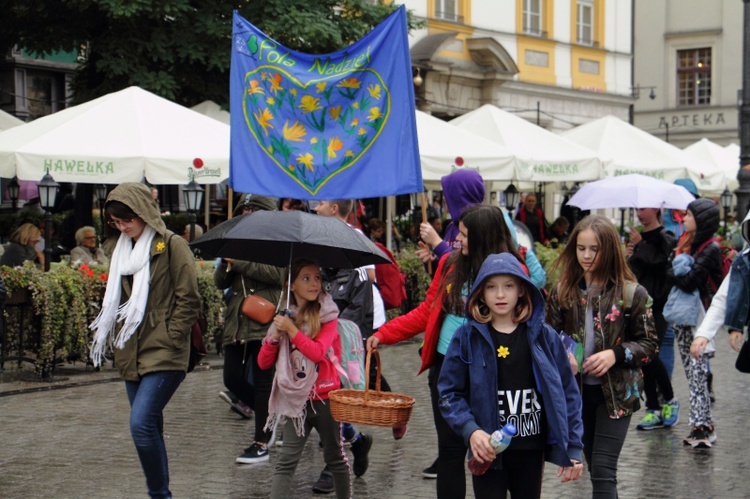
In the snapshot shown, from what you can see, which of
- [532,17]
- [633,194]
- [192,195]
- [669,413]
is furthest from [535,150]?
[532,17]

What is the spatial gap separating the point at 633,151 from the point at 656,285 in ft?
40.9

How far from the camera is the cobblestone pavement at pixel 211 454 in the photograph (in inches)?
292

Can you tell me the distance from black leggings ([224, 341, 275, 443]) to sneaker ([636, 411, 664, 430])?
3.01 m

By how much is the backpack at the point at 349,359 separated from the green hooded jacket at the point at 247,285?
163 cm

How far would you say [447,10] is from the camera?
2927 centimetres

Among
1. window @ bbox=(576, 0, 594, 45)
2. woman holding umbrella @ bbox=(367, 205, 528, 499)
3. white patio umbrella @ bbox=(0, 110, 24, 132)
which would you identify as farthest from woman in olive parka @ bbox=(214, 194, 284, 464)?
window @ bbox=(576, 0, 594, 45)

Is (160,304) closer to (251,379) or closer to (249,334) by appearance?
(249,334)

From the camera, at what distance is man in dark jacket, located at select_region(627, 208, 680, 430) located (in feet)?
31.2

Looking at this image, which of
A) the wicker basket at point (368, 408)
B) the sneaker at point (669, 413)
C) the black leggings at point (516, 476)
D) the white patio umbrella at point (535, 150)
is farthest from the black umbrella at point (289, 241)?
the white patio umbrella at point (535, 150)

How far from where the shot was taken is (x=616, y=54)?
116 feet

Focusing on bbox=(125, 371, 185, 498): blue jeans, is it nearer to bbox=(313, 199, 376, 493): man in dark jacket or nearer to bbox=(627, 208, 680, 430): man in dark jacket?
bbox=(313, 199, 376, 493): man in dark jacket

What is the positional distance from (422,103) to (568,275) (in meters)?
21.5

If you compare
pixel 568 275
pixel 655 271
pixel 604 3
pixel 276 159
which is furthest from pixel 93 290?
pixel 604 3

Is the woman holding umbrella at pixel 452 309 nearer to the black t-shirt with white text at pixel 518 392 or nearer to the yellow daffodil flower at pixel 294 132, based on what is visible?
the black t-shirt with white text at pixel 518 392
